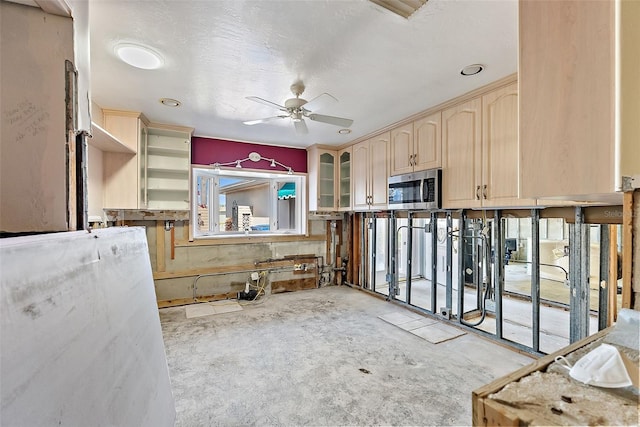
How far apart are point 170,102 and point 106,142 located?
71 centimetres

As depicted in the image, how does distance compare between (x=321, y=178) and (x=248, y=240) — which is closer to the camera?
(x=248, y=240)

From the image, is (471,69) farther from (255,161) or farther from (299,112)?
(255,161)

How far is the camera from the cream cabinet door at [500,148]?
2359mm

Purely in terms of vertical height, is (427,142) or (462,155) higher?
(427,142)

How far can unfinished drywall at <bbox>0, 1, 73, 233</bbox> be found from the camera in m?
0.80

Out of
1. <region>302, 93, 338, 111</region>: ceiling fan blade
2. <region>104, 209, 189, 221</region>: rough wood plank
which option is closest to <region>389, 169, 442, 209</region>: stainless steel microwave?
<region>302, 93, 338, 111</region>: ceiling fan blade

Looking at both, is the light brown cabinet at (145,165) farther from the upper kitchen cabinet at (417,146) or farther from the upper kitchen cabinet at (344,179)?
the upper kitchen cabinet at (417,146)

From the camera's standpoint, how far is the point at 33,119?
83 cm

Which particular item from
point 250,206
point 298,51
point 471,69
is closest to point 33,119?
point 298,51

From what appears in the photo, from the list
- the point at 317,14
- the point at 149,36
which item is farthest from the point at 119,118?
the point at 317,14

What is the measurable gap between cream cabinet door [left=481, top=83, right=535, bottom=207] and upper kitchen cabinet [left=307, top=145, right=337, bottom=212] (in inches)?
99.6

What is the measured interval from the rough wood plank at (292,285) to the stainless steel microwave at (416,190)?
6.86 ft

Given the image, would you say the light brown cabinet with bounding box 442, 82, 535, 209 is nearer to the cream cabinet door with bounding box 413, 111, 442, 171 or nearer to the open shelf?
the cream cabinet door with bounding box 413, 111, 442, 171

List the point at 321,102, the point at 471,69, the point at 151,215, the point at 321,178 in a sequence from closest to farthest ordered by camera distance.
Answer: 1. the point at 471,69
2. the point at 321,102
3. the point at 151,215
4. the point at 321,178
